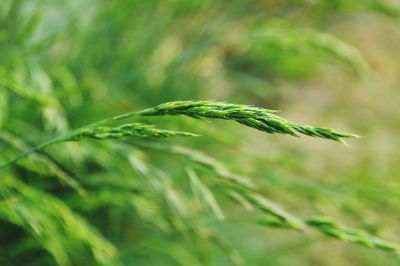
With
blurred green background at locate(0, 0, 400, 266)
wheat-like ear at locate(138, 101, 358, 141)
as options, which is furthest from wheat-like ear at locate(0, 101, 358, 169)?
blurred green background at locate(0, 0, 400, 266)

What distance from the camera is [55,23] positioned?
80.6 inches

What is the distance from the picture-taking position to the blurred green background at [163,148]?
1.25 m

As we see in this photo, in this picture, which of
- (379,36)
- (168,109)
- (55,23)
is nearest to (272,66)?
(379,36)

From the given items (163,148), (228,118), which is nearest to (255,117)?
(228,118)

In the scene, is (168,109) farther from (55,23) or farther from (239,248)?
(55,23)

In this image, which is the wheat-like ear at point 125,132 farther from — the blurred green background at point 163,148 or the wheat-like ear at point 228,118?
the blurred green background at point 163,148

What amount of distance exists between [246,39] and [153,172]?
0.53 m

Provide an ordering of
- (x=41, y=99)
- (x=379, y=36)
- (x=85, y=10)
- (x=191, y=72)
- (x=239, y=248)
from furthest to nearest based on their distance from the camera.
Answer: (x=379, y=36), (x=191, y=72), (x=85, y=10), (x=239, y=248), (x=41, y=99)

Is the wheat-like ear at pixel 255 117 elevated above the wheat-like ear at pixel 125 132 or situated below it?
below

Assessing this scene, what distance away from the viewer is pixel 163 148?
3.86 ft

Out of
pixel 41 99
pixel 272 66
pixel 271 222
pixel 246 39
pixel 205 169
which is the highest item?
pixel 272 66

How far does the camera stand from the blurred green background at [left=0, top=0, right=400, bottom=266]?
125 cm

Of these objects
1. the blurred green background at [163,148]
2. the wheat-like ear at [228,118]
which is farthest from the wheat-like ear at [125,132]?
the blurred green background at [163,148]

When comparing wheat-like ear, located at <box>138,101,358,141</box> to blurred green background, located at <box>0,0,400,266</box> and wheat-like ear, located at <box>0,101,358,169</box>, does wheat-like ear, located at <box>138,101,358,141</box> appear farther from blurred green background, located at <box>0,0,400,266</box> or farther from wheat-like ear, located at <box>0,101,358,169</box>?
blurred green background, located at <box>0,0,400,266</box>
